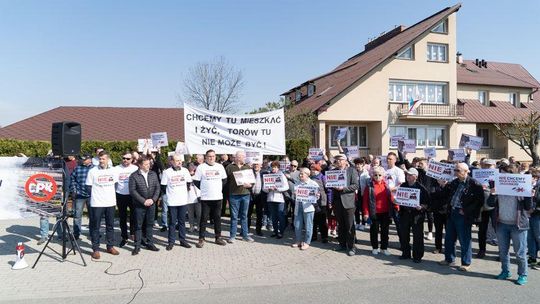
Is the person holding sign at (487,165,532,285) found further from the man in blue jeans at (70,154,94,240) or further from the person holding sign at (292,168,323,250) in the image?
the man in blue jeans at (70,154,94,240)

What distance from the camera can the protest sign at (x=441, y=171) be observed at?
7.57m

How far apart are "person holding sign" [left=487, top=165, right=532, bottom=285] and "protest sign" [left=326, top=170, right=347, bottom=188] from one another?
2782 mm

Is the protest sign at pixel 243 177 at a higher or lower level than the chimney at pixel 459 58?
lower

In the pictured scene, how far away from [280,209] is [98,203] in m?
4.07

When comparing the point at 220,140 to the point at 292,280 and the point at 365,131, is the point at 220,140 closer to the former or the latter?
the point at 292,280

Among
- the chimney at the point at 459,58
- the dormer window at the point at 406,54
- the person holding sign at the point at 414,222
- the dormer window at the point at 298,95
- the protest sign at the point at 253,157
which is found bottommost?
the person holding sign at the point at 414,222

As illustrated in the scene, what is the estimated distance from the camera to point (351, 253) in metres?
7.89

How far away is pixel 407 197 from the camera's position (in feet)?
24.3

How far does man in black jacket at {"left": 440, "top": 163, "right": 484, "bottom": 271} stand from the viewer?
22.2ft

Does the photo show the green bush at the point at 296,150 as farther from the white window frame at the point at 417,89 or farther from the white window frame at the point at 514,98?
the white window frame at the point at 514,98

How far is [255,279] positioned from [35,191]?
486cm

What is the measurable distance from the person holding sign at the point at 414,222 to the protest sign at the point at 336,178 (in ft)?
3.63

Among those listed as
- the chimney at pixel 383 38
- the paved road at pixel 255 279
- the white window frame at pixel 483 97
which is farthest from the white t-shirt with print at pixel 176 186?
the white window frame at pixel 483 97

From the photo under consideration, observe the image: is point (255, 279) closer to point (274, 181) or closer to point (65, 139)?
point (274, 181)
